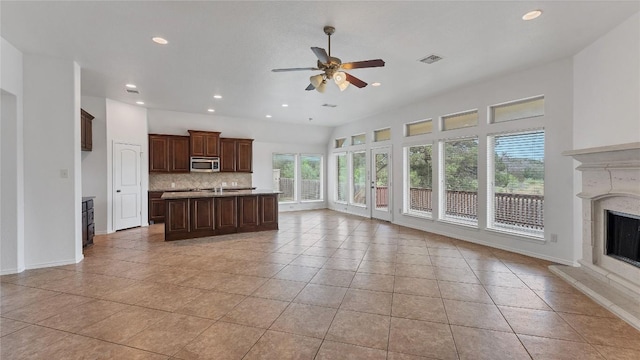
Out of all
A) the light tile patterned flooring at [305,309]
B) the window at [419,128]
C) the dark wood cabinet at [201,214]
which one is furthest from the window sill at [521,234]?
the dark wood cabinet at [201,214]

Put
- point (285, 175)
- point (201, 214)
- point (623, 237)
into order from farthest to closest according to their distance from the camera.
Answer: point (285, 175) → point (201, 214) → point (623, 237)

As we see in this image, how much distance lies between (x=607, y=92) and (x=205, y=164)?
8383mm

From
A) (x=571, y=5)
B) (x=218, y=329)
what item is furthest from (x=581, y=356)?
(x=571, y=5)

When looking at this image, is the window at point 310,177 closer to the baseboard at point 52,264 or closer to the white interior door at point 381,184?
the white interior door at point 381,184

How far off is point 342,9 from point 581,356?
3.58 meters

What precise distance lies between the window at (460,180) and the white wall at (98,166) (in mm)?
7546

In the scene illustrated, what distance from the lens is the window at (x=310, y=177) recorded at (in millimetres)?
10305

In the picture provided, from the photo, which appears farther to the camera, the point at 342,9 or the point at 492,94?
the point at 492,94

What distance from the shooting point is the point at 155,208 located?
25.1 feet

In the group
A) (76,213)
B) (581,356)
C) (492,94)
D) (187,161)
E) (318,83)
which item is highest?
(492,94)

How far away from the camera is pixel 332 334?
2.40 metres

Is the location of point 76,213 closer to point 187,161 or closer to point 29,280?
point 29,280

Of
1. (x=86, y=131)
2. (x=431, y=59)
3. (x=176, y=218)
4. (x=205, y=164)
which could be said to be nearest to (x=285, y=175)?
(x=205, y=164)

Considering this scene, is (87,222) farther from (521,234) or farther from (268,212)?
(521,234)
